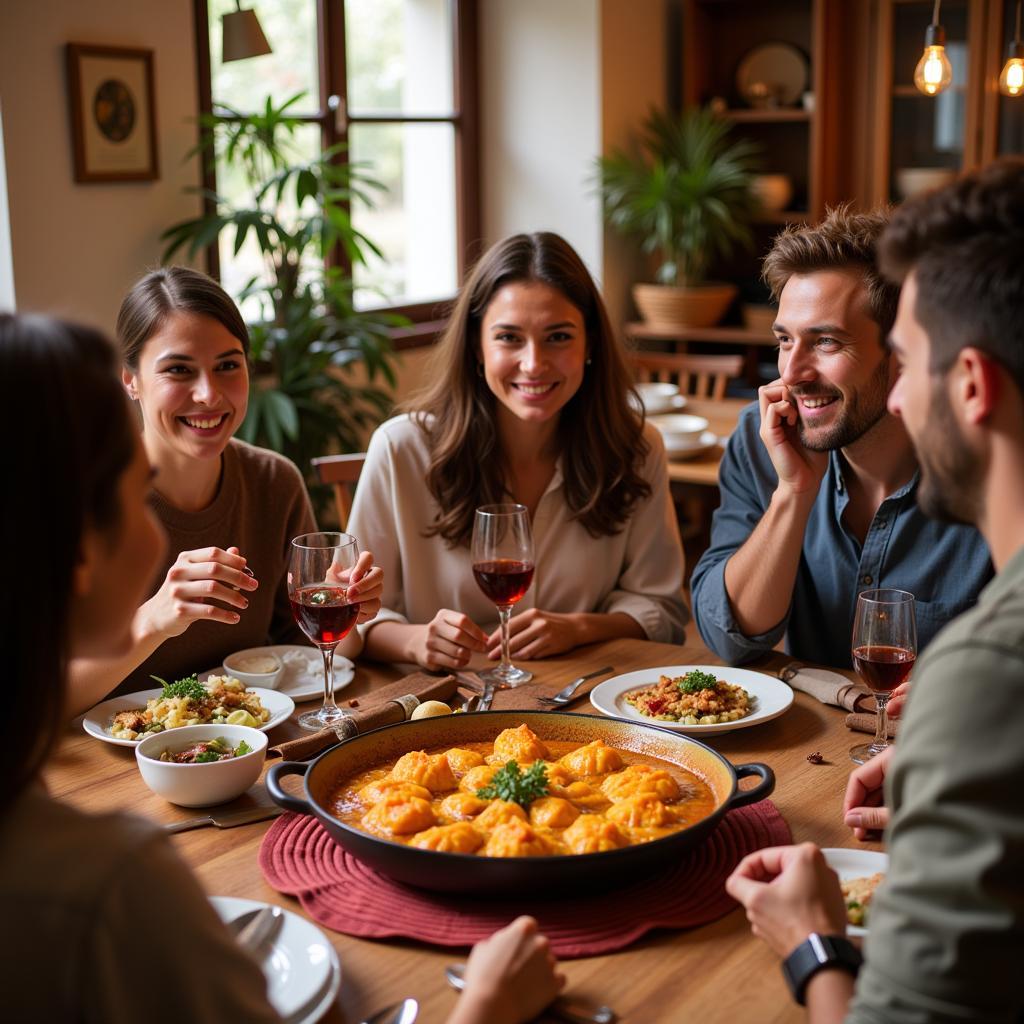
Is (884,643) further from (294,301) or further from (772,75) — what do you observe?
(772,75)

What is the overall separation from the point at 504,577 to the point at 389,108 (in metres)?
3.90

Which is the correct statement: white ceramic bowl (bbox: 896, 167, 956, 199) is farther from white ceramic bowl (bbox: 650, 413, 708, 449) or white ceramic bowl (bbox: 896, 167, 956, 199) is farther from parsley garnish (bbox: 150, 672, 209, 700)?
parsley garnish (bbox: 150, 672, 209, 700)

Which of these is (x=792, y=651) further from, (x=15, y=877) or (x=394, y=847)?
(x=15, y=877)

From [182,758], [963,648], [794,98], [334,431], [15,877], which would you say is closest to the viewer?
[15,877]

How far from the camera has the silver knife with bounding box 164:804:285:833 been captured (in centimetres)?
151

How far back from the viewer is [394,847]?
1.27 m

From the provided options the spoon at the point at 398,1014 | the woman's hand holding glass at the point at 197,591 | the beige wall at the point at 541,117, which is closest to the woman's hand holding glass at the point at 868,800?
the spoon at the point at 398,1014

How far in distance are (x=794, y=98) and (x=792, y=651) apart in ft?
13.7

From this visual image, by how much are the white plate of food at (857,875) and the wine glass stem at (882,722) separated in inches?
12.7

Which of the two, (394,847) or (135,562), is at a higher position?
(135,562)

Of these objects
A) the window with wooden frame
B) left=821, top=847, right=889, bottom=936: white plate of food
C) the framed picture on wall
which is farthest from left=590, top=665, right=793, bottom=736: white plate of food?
the window with wooden frame

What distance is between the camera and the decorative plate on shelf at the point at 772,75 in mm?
5848

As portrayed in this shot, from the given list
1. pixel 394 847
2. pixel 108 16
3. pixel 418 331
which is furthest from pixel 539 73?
pixel 394 847

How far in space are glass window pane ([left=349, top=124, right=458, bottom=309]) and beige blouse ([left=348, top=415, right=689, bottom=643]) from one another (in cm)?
281
